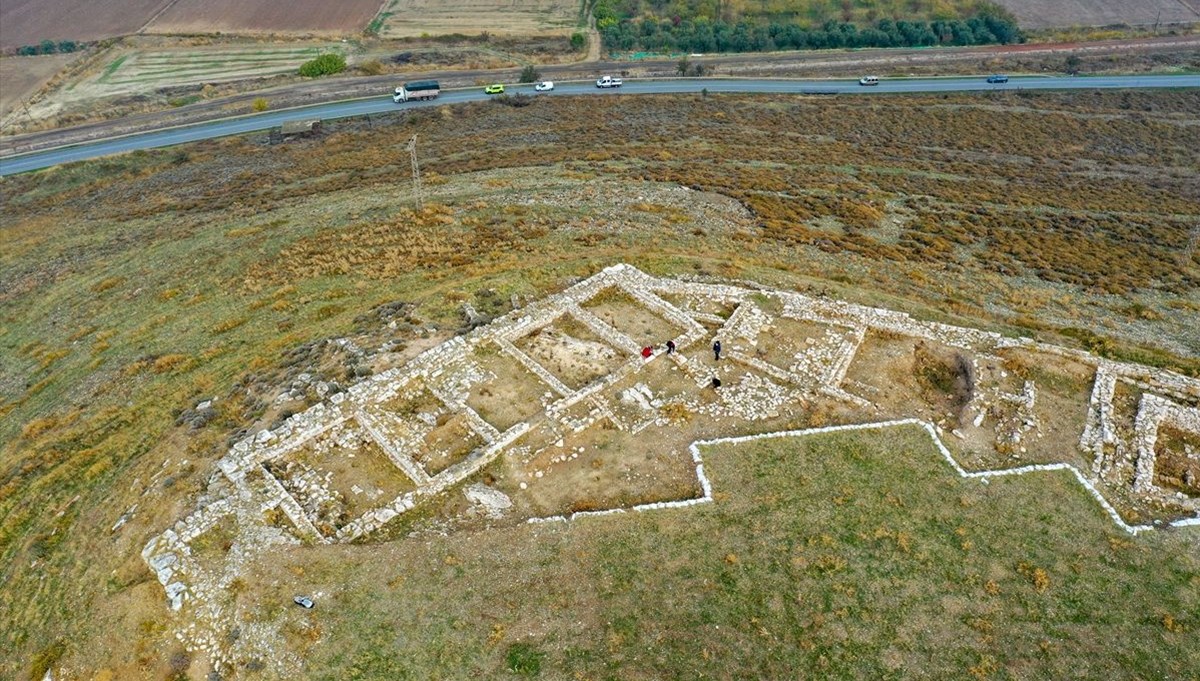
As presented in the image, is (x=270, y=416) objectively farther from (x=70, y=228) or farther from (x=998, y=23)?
(x=998, y=23)

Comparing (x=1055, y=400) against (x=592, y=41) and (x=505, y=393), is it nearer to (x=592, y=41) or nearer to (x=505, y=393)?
(x=505, y=393)

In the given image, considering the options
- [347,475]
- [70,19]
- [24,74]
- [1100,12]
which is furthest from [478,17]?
[347,475]

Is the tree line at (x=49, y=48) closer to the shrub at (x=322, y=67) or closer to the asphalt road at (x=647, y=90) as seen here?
the shrub at (x=322, y=67)

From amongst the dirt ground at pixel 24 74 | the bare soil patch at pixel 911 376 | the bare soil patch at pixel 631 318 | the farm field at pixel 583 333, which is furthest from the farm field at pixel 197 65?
the bare soil patch at pixel 911 376

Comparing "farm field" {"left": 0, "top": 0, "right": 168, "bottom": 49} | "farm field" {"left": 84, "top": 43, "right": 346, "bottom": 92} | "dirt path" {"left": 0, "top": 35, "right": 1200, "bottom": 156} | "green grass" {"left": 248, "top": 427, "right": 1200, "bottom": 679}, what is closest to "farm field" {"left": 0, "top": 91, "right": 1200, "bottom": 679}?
"green grass" {"left": 248, "top": 427, "right": 1200, "bottom": 679}

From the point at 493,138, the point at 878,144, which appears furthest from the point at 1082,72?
the point at 493,138
